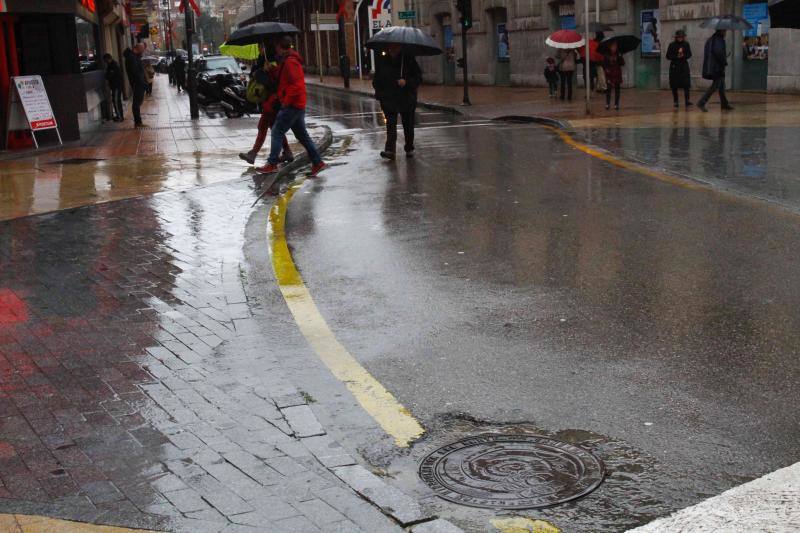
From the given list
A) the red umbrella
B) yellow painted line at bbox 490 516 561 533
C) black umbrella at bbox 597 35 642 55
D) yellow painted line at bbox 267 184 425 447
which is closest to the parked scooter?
the red umbrella

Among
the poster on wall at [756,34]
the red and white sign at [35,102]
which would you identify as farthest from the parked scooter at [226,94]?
the poster on wall at [756,34]

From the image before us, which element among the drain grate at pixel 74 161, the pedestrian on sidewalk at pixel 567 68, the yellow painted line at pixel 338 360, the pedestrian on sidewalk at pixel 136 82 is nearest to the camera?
the yellow painted line at pixel 338 360

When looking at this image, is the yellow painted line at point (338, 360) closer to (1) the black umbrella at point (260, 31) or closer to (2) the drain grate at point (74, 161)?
(2) the drain grate at point (74, 161)

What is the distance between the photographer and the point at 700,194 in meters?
10.8

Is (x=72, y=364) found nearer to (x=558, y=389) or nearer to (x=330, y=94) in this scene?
(x=558, y=389)

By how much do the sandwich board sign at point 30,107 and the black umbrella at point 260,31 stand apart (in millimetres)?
3707

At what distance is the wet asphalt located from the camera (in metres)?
4.32

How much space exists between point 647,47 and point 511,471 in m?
29.4

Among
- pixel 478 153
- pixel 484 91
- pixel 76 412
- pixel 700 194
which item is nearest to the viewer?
pixel 76 412

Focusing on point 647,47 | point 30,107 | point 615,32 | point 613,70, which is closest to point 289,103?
point 30,107

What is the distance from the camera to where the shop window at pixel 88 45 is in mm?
26156

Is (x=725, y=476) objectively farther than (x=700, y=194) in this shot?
No

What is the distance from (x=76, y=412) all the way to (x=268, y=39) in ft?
→ 48.5

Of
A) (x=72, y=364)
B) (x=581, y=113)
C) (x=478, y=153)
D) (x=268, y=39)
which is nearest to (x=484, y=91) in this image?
(x=581, y=113)
